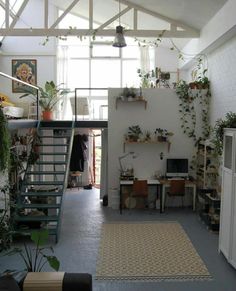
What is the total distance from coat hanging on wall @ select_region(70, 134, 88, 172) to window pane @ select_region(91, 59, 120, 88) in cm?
192

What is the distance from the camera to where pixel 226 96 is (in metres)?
6.43

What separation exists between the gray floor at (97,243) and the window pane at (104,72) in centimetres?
394

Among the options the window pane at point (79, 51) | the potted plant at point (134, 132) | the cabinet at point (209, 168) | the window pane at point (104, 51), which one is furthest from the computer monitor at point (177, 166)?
the window pane at point (79, 51)

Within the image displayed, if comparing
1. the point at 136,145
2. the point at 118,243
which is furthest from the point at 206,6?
the point at 118,243

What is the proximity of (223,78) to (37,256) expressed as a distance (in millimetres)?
4723

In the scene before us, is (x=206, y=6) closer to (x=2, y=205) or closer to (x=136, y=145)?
(x=136, y=145)

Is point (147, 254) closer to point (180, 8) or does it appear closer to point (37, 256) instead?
point (37, 256)

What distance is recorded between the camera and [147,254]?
16.9 ft

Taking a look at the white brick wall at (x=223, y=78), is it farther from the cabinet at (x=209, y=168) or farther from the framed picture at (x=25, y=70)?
the framed picture at (x=25, y=70)

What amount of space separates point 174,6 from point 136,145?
3187 millimetres

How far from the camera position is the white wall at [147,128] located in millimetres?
7922

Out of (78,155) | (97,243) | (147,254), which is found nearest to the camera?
(147,254)

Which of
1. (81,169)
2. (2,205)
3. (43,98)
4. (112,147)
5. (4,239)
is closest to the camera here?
(4,239)

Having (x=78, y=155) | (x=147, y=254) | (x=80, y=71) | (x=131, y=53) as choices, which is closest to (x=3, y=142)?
(x=147, y=254)
